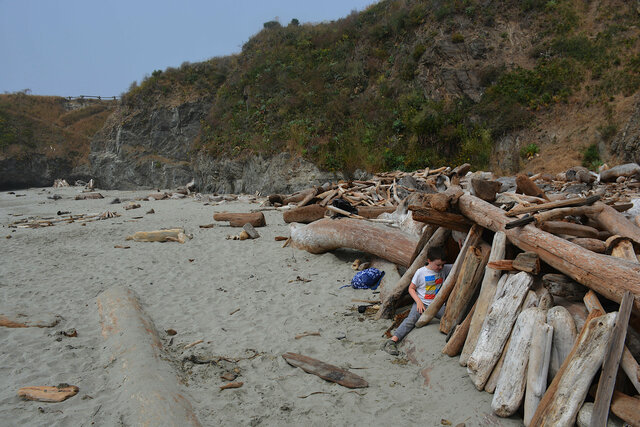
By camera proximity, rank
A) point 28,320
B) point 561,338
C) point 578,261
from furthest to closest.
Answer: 1. point 28,320
2. point 578,261
3. point 561,338

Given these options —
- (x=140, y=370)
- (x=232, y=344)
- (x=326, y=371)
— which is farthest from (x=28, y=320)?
(x=326, y=371)

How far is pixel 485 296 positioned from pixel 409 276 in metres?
1.43

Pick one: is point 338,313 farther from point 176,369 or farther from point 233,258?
point 233,258

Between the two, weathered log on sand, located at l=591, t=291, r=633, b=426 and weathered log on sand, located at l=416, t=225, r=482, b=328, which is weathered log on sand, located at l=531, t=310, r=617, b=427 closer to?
weathered log on sand, located at l=591, t=291, r=633, b=426

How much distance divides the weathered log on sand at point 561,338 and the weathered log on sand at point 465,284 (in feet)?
3.46

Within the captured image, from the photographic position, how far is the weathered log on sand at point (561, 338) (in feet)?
10.0

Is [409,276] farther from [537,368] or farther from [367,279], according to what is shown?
[537,368]

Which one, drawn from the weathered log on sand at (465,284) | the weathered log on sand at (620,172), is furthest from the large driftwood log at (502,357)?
the weathered log on sand at (620,172)

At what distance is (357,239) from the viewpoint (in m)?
7.42

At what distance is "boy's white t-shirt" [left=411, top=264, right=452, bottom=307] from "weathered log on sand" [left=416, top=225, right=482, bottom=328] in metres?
0.16

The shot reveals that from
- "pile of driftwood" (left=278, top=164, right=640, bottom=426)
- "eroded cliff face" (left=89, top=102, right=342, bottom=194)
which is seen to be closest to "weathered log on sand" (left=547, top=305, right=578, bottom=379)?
"pile of driftwood" (left=278, top=164, right=640, bottom=426)

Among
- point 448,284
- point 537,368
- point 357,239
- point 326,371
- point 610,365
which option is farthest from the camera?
point 357,239

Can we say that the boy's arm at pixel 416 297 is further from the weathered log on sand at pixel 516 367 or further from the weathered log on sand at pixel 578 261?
the weathered log on sand at pixel 516 367

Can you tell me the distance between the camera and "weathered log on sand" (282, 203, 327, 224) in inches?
434
